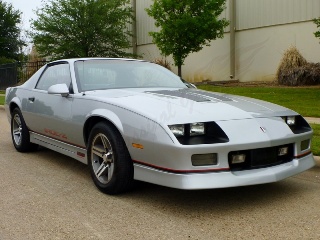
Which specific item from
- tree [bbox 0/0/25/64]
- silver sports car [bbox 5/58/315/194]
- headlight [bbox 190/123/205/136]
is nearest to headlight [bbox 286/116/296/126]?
silver sports car [bbox 5/58/315/194]

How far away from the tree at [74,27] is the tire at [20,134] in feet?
52.2

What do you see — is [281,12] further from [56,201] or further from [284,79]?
[56,201]

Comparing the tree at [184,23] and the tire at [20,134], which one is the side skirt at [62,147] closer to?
the tire at [20,134]

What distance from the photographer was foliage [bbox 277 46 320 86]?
15422 mm

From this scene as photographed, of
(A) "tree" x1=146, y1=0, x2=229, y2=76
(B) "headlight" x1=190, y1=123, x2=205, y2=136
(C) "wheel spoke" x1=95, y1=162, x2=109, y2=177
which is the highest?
(A) "tree" x1=146, y1=0, x2=229, y2=76

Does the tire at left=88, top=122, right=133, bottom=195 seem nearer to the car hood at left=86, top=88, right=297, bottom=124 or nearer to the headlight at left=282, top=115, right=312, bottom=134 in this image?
the car hood at left=86, top=88, right=297, bottom=124

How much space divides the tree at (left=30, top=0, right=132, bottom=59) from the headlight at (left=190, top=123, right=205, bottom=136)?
19.2 metres

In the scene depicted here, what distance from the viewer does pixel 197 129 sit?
360 cm

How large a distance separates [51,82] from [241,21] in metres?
15.8

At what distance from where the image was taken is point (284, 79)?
16.0 meters

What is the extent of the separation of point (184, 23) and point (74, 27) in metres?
7.77

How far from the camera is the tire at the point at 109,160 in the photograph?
393 centimetres

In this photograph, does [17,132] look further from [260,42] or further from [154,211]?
[260,42]

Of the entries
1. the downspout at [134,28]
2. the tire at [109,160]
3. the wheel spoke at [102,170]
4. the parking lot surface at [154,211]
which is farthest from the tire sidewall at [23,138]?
the downspout at [134,28]
